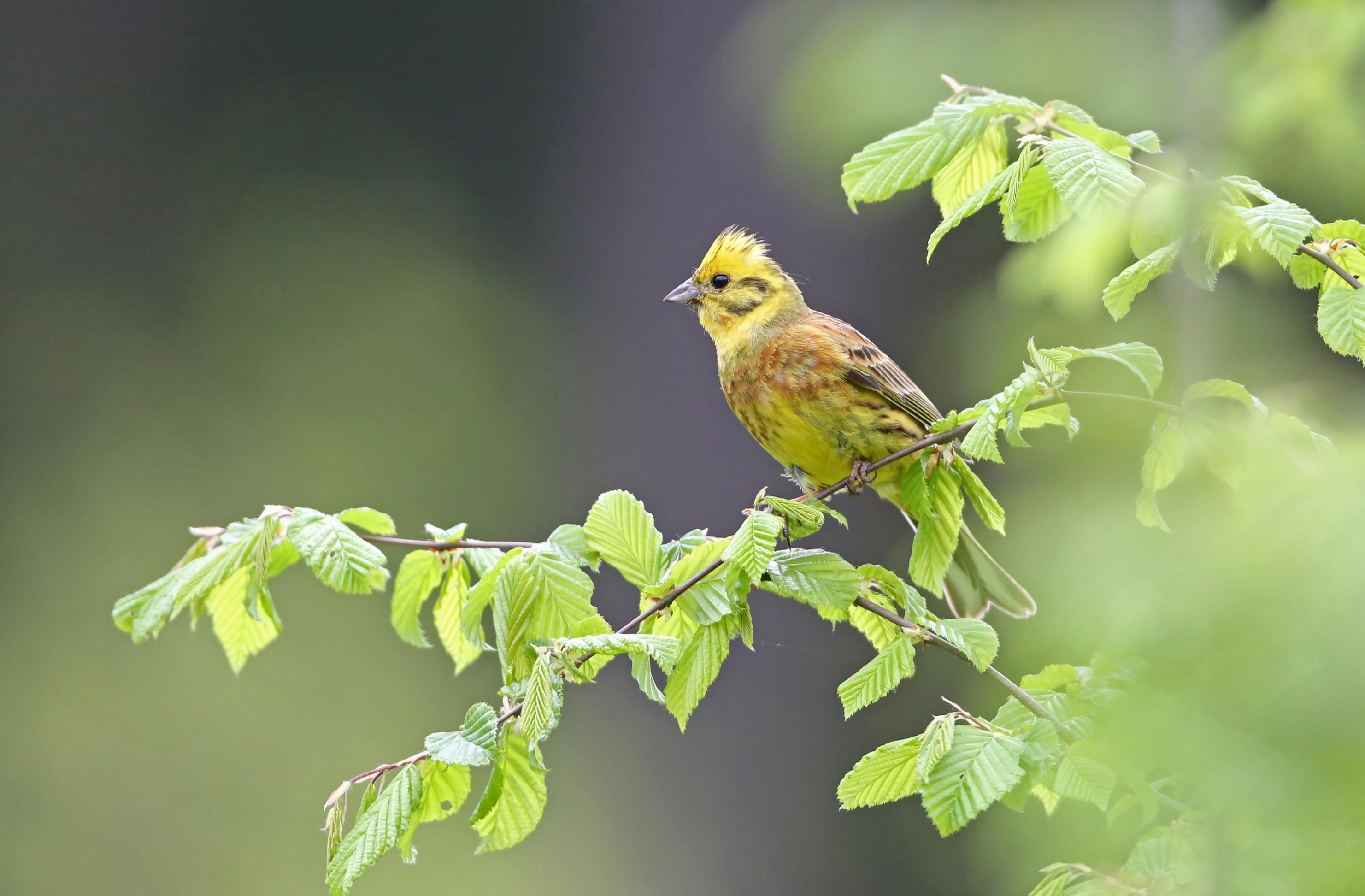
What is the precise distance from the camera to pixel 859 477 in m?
1.47

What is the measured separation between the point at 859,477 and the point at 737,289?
575 millimetres

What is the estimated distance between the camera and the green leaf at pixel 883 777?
3.77 feet

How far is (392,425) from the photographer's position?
4.84 meters

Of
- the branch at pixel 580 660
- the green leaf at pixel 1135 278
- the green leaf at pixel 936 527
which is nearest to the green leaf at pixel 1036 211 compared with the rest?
the green leaf at pixel 1135 278

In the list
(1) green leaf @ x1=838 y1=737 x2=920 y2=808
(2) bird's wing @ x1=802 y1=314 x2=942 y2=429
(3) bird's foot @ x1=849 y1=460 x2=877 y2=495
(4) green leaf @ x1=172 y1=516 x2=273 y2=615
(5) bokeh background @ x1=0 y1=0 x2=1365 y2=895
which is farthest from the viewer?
(5) bokeh background @ x1=0 y1=0 x2=1365 y2=895

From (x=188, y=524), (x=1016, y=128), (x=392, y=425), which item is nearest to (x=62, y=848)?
(x=188, y=524)

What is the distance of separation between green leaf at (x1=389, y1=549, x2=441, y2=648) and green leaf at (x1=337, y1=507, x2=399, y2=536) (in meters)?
0.04

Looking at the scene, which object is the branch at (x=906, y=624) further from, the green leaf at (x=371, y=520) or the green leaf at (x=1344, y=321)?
the green leaf at (x=1344, y=321)

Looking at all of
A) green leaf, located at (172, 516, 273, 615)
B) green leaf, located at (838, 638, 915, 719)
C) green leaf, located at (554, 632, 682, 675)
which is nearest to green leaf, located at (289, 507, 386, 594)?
green leaf, located at (172, 516, 273, 615)

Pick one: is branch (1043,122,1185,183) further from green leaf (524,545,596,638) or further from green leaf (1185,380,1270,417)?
green leaf (524,545,596,638)

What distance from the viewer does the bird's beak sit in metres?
1.98

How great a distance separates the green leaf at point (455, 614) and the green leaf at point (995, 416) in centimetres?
57

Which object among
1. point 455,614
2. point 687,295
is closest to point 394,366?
point 687,295

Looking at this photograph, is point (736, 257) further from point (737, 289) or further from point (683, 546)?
point (683, 546)
